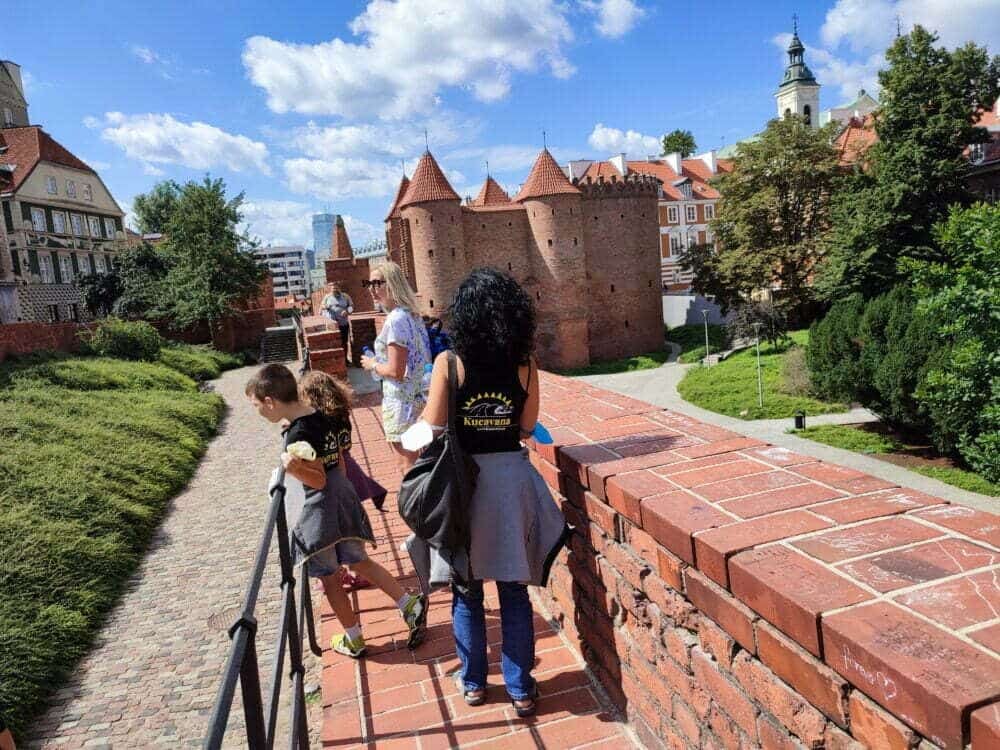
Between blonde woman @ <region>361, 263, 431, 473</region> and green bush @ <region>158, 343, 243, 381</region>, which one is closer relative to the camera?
blonde woman @ <region>361, 263, 431, 473</region>

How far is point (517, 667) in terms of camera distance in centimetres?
262

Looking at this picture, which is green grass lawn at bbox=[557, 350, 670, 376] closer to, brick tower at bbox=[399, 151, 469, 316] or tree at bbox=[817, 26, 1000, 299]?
brick tower at bbox=[399, 151, 469, 316]

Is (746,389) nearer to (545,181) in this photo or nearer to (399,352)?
(545,181)

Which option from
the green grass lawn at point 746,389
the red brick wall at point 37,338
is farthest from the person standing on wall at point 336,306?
the green grass lawn at point 746,389

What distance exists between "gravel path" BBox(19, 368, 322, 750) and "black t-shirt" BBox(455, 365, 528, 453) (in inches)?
90.2

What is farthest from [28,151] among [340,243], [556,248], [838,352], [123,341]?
[838,352]

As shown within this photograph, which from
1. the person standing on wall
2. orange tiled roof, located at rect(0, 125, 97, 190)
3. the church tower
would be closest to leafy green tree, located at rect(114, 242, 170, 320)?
orange tiled roof, located at rect(0, 125, 97, 190)

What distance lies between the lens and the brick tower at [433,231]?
33500 mm

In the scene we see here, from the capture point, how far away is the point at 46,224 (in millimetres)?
38656

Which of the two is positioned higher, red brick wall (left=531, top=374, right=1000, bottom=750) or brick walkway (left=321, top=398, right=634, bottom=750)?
red brick wall (left=531, top=374, right=1000, bottom=750)

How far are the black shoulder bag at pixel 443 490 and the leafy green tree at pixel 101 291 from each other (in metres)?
40.7

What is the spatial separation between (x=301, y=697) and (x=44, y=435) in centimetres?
1277

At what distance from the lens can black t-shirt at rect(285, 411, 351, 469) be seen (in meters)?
3.36

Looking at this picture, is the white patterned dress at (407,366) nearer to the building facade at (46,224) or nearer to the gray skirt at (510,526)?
the gray skirt at (510,526)
